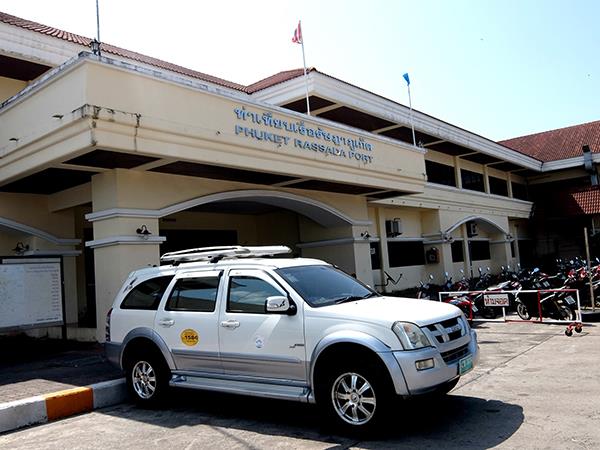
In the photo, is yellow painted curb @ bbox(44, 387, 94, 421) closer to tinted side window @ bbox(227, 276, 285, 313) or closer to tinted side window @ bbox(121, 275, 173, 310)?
tinted side window @ bbox(121, 275, 173, 310)

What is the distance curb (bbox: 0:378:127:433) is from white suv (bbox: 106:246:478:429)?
42cm

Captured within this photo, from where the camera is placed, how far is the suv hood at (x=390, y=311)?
16.6 feet

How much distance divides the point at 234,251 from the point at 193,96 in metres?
4.00

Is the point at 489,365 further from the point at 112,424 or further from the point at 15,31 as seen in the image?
the point at 15,31

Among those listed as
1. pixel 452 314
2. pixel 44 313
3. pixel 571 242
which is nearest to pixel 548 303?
pixel 452 314

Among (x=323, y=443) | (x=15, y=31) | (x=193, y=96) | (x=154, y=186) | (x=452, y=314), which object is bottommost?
(x=323, y=443)

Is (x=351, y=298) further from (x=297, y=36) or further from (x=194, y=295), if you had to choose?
(x=297, y=36)

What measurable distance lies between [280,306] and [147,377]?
7.57ft

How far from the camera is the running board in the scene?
17.5 feet

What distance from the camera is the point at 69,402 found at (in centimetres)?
654

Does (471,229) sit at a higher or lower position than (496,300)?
higher

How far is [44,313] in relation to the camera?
10.0m

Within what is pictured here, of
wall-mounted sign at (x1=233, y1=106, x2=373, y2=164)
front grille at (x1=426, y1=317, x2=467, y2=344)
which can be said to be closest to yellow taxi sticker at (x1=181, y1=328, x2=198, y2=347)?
front grille at (x1=426, y1=317, x2=467, y2=344)

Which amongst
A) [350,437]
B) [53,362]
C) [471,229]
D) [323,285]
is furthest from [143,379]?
[471,229]
